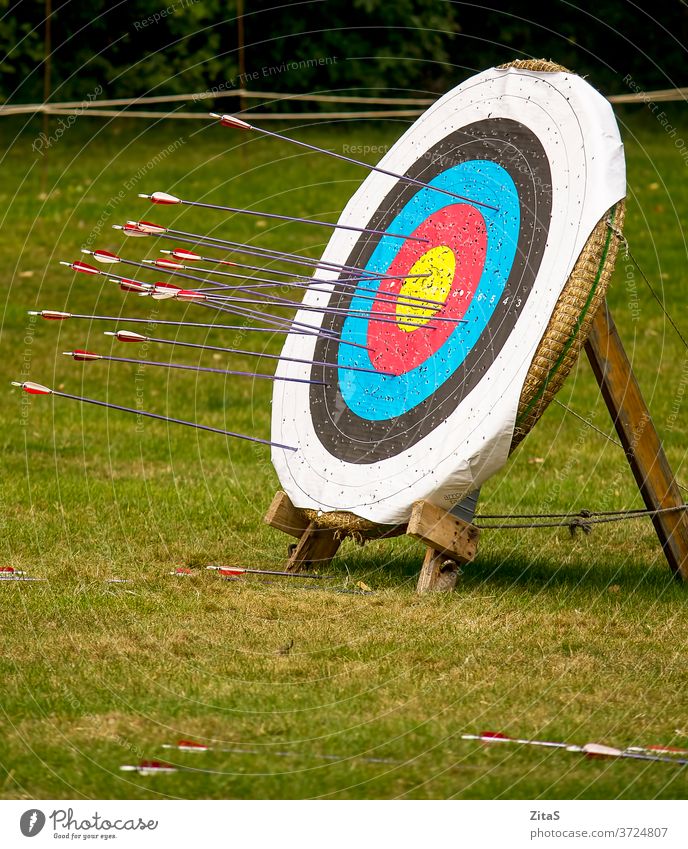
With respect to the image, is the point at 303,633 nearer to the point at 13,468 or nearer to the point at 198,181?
the point at 13,468

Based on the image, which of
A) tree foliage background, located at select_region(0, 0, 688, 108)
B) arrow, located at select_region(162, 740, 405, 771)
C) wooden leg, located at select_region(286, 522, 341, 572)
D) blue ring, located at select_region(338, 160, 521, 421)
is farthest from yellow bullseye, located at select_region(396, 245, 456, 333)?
tree foliage background, located at select_region(0, 0, 688, 108)

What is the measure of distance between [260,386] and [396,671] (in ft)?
17.2

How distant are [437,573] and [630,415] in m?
0.89

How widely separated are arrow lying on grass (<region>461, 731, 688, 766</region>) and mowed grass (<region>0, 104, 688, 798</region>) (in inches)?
1.7

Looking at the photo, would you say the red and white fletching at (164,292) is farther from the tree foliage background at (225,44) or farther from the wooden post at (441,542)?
the tree foliage background at (225,44)

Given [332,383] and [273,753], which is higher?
[332,383]

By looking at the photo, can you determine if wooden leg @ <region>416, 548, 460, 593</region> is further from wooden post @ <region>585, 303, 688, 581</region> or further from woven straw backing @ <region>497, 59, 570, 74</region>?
woven straw backing @ <region>497, 59, 570, 74</region>

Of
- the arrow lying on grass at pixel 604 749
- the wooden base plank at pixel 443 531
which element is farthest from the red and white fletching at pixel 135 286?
the arrow lying on grass at pixel 604 749

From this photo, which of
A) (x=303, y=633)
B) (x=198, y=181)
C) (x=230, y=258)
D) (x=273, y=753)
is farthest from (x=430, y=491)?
(x=198, y=181)

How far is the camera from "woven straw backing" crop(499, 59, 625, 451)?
4.53 metres

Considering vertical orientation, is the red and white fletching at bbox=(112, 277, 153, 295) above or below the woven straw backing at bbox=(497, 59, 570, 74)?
below

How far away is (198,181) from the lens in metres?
12.9

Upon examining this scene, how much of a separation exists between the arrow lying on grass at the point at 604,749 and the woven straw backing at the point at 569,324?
3.89 ft

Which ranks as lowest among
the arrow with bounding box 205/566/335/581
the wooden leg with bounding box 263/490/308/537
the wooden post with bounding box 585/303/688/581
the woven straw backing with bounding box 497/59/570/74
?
the arrow with bounding box 205/566/335/581
